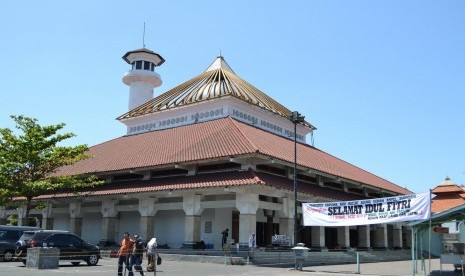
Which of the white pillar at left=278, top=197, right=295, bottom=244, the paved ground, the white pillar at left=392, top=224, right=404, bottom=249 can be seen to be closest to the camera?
the paved ground

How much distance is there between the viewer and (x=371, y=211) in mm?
19547

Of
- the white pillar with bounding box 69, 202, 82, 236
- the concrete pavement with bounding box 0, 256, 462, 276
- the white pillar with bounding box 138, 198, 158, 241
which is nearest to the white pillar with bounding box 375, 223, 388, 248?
the concrete pavement with bounding box 0, 256, 462, 276

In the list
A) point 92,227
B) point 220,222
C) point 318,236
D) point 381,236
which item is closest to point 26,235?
point 220,222

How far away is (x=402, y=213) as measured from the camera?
18.1 metres

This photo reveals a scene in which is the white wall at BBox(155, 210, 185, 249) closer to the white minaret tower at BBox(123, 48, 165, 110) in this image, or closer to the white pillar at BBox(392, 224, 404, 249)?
the white minaret tower at BBox(123, 48, 165, 110)

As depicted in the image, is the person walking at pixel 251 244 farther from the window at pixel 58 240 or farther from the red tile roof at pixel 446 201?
the red tile roof at pixel 446 201

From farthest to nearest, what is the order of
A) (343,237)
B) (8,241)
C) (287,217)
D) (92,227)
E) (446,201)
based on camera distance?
1. (446,201)
2. (92,227)
3. (343,237)
4. (287,217)
5. (8,241)

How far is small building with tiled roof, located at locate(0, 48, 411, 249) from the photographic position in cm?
2786

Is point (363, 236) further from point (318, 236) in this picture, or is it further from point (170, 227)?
point (170, 227)

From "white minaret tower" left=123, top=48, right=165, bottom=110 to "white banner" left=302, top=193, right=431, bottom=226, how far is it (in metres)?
32.3

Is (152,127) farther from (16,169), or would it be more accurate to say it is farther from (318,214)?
(318,214)

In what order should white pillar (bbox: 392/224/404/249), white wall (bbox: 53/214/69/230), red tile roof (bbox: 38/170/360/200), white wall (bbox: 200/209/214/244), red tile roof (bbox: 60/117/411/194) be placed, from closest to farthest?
red tile roof (bbox: 38/170/360/200) → red tile roof (bbox: 60/117/411/194) → white wall (bbox: 200/209/214/244) → white wall (bbox: 53/214/69/230) → white pillar (bbox: 392/224/404/249)

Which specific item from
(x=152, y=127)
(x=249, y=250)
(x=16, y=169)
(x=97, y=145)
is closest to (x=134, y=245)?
(x=249, y=250)

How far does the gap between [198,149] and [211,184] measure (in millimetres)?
3919
